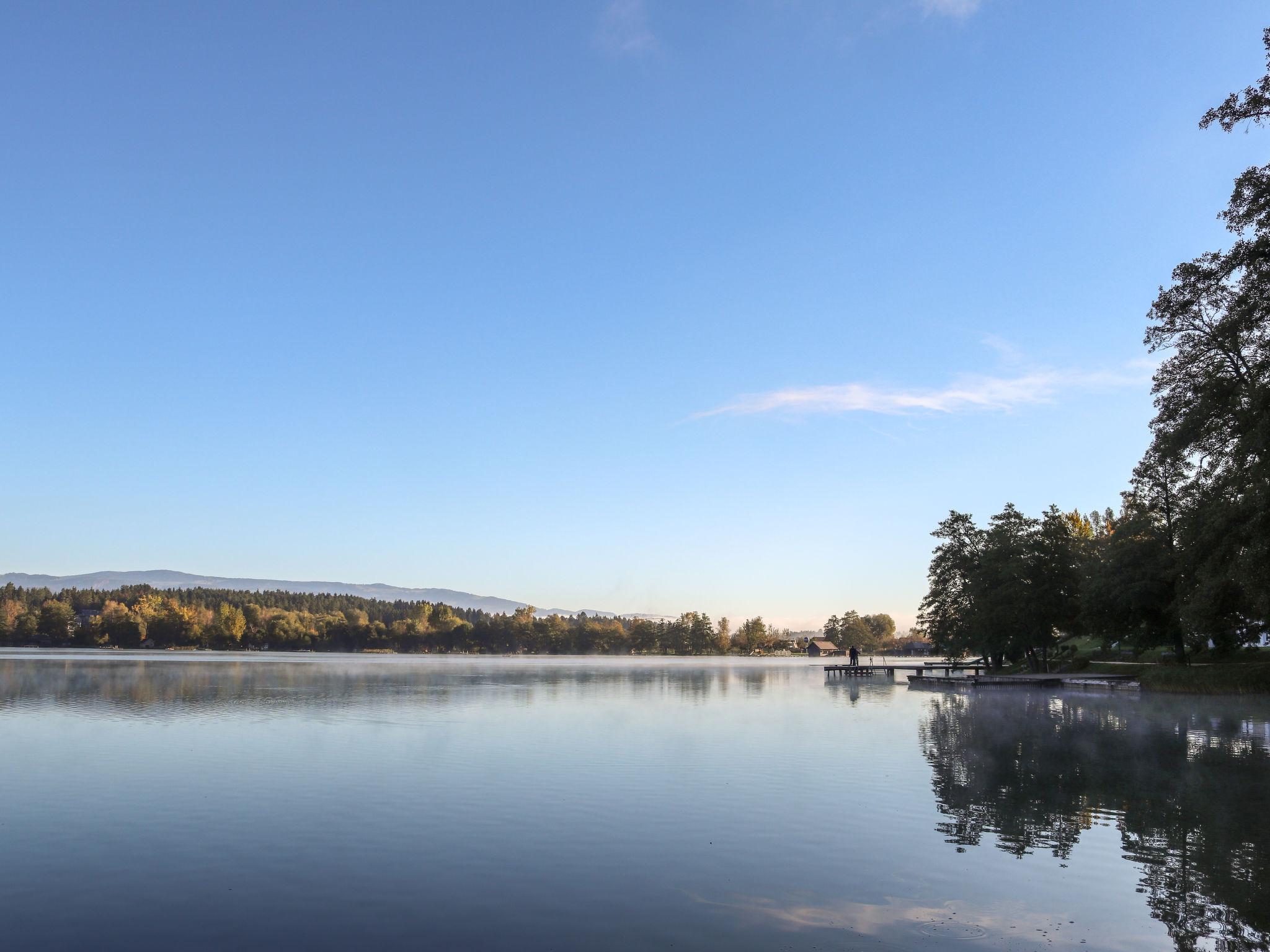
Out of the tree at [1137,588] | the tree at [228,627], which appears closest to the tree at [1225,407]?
the tree at [1137,588]

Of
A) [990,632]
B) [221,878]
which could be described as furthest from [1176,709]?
[221,878]

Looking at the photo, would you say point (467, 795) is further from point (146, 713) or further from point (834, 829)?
point (146, 713)

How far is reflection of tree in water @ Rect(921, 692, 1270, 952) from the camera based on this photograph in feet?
38.3

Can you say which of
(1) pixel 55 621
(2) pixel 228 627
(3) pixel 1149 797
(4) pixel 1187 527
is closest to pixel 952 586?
(4) pixel 1187 527

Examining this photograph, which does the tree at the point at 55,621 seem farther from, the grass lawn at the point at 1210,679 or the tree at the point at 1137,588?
the grass lawn at the point at 1210,679

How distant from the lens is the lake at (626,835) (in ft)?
34.6

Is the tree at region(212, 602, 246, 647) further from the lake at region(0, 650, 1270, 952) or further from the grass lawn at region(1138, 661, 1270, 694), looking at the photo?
the grass lawn at region(1138, 661, 1270, 694)

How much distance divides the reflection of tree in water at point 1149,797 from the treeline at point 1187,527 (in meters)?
7.62

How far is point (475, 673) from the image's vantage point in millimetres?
85062

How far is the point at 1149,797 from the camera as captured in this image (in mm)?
18938

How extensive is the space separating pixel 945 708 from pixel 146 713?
37943 mm

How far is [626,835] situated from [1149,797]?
11890 millimetres

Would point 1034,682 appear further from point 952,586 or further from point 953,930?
point 953,930

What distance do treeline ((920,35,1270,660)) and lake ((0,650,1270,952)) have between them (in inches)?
320
